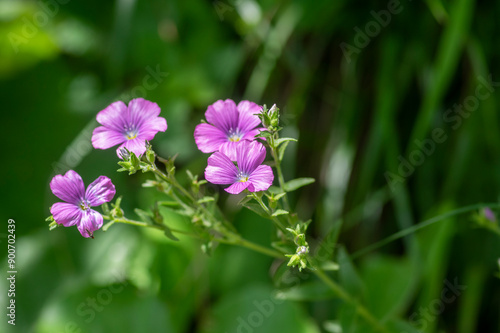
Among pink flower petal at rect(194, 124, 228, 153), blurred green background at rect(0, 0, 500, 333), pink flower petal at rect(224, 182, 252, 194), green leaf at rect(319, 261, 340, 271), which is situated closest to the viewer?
pink flower petal at rect(224, 182, 252, 194)

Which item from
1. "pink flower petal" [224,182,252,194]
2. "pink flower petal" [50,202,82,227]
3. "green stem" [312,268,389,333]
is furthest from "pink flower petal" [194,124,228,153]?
"green stem" [312,268,389,333]

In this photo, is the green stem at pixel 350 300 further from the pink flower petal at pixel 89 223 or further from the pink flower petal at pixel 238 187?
the pink flower petal at pixel 89 223

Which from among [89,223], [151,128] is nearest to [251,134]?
[151,128]

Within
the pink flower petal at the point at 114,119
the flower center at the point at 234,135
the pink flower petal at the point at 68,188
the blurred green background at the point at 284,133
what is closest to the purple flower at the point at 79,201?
the pink flower petal at the point at 68,188

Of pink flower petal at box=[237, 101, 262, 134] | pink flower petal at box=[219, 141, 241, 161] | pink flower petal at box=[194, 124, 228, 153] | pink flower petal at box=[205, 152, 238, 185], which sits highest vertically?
pink flower petal at box=[237, 101, 262, 134]

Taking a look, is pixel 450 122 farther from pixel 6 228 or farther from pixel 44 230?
pixel 6 228

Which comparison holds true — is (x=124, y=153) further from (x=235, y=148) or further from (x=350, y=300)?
(x=350, y=300)

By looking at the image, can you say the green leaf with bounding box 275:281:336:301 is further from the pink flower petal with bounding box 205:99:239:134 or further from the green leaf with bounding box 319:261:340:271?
the pink flower petal with bounding box 205:99:239:134
